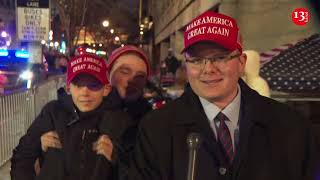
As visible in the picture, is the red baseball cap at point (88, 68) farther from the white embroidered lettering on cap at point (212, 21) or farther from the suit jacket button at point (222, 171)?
the suit jacket button at point (222, 171)

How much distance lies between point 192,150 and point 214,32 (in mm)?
552

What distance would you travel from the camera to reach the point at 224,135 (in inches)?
89.5

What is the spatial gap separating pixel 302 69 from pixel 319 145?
14.5 ft

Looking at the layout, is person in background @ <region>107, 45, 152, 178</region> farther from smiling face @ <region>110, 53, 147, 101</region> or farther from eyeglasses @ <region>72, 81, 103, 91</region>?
eyeglasses @ <region>72, 81, 103, 91</region>

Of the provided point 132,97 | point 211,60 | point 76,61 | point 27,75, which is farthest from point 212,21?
point 27,75

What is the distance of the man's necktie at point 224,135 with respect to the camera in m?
2.24

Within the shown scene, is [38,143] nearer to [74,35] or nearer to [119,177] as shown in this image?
[119,177]

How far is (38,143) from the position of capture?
10.4 ft

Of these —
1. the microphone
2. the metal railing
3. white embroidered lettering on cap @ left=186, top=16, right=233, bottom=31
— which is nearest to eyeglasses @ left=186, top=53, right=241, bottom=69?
white embroidered lettering on cap @ left=186, top=16, right=233, bottom=31

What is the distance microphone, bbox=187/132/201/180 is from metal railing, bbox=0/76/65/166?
7.38 meters

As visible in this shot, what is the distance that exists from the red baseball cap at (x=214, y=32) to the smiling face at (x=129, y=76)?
1.38 meters

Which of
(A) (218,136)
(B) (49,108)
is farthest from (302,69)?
(A) (218,136)

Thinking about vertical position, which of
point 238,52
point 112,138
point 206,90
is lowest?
point 112,138

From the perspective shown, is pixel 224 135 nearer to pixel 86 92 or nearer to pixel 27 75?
pixel 86 92
